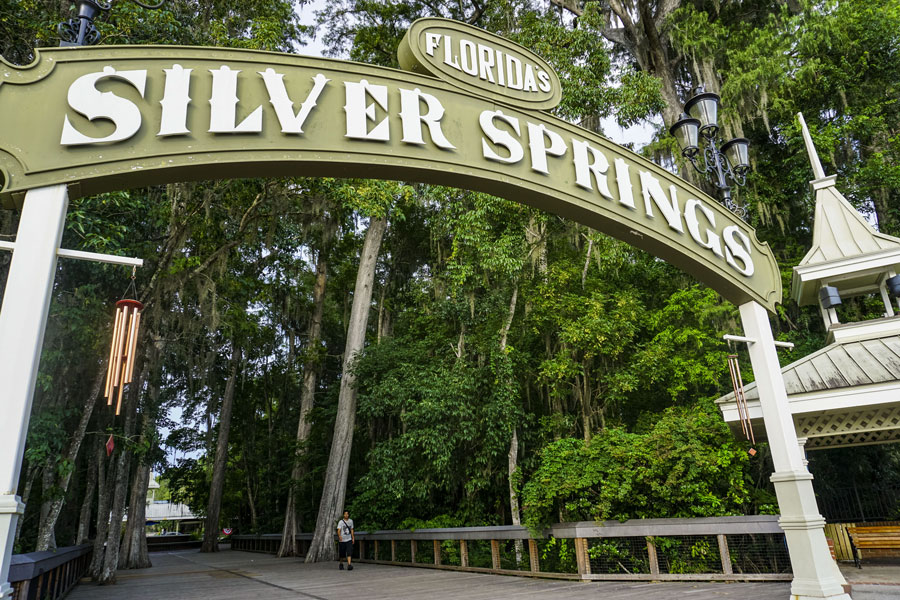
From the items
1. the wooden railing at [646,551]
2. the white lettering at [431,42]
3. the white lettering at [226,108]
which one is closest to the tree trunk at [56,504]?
the wooden railing at [646,551]

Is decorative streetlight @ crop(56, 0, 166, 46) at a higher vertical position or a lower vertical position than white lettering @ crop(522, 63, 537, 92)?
lower

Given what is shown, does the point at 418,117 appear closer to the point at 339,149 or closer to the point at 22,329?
the point at 339,149

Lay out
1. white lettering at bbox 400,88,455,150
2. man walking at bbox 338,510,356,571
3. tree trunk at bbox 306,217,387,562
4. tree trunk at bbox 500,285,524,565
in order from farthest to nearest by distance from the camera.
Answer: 1. tree trunk at bbox 306,217,387,562
2. man walking at bbox 338,510,356,571
3. tree trunk at bbox 500,285,524,565
4. white lettering at bbox 400,88,455,150

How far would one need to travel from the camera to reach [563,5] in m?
18.2

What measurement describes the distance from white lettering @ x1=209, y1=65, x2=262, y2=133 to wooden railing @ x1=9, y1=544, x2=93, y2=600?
3453 mm

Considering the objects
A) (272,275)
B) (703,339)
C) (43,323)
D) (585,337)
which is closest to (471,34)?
(43,323)

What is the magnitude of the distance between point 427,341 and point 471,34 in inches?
385

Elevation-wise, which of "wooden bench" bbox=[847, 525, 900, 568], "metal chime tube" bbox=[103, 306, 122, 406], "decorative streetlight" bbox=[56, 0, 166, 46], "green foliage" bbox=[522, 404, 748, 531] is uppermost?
"decorative streetlight" bbox=[56, 0, 166, 46]

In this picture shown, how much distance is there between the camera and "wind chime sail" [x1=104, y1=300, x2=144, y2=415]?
3.43 metres

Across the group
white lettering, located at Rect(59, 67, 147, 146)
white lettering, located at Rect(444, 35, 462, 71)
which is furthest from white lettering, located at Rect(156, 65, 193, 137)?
white lettering, located at Rect(444, 35, 462, 71)

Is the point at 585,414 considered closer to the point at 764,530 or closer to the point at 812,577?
the point at 764,530

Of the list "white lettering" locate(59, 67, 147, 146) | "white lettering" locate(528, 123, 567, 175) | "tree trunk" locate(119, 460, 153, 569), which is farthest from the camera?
"tree trunk" locate(119, 460, 153, 569)

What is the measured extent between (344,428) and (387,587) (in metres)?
7.06

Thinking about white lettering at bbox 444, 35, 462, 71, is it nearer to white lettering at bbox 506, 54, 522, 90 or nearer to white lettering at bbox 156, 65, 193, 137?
white lettering at bbox 506, 54, 522, 90
